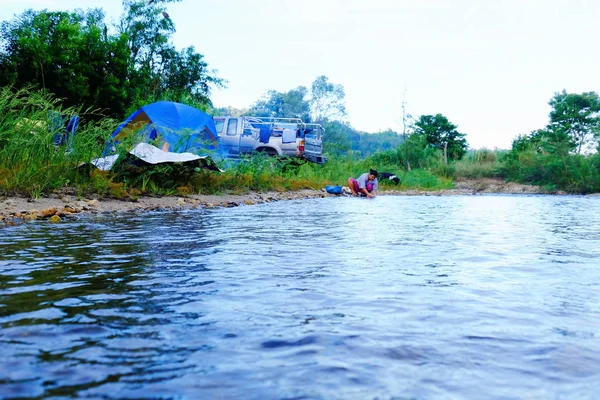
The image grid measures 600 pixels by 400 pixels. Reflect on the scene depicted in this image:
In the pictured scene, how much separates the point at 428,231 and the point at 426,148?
28356 mm

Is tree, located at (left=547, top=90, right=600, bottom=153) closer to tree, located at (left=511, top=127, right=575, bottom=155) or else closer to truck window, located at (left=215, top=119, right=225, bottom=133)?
tree, located at (left=511, top=127, right=575, bottom=155)

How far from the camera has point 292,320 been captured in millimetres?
3080

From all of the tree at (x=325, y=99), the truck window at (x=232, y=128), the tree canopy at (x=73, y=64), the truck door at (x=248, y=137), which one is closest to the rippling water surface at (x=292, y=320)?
the truck door at (x=248, y=137)

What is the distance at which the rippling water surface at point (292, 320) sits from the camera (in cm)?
221

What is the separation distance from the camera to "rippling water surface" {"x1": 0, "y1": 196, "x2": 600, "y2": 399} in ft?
7.26

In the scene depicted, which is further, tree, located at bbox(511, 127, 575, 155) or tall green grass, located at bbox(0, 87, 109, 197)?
tree, located at bbox(511, 127, 575, 155)

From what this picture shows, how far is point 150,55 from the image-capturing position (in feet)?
118

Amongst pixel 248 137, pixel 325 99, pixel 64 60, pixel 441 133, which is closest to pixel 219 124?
pixel 248 137

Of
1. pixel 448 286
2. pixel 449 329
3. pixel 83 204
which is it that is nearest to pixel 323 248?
pixel 448 286

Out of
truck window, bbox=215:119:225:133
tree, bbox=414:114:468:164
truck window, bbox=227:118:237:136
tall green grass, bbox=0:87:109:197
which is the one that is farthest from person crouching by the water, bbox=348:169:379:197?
tree, bbox=414:114:468:164

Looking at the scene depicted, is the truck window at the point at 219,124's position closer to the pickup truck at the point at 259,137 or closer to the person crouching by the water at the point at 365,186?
the pickup truck at the point at 259,137

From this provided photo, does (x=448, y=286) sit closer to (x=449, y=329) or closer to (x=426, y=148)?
(x=449, y=329)

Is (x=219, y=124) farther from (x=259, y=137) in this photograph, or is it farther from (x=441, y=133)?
(x=441, y=133)

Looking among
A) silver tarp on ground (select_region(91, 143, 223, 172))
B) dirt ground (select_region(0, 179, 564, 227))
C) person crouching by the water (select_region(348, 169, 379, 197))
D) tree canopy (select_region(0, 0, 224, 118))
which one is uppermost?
tree canopy (select_region(0, 0, 224, 118))
